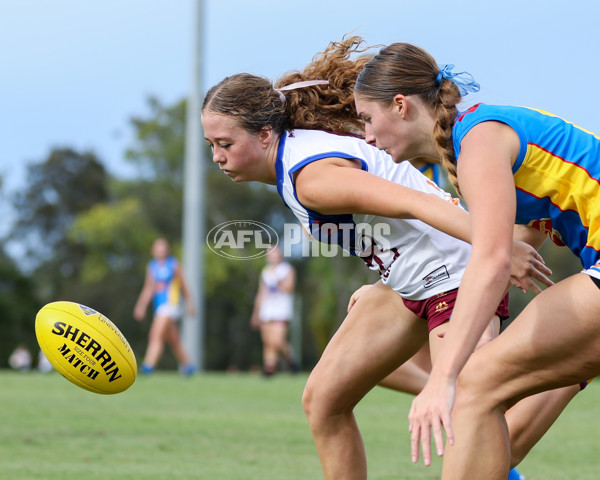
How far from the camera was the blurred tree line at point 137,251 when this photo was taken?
1876 inches

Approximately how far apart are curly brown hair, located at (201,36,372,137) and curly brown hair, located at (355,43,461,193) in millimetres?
625

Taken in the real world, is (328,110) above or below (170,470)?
above

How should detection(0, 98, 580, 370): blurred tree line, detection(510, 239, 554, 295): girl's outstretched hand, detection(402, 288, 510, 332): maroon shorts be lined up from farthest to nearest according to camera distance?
1. detection(0, 98, 580, 370): blurred tree line
2. detection(402, 288, 510, 332): maroon shorts
3. detection(510, 239, 554, 295): girl's outstretched hand

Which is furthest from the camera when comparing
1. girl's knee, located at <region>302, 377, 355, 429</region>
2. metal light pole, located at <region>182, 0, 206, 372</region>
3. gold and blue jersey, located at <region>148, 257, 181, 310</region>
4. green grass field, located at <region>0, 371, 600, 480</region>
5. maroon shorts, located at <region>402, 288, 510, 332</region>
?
metal light pole, located at <region>182, 0, 206, 372</region>

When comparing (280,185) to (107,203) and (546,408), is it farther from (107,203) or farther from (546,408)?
(107,203)

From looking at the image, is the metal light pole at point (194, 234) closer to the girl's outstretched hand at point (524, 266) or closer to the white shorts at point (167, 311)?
the white shorts at point (167, 311)

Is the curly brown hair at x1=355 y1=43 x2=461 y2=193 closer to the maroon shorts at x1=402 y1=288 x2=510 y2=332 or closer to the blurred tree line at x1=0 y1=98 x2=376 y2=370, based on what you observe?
the maroon shorts at x1=402 y1=288 x2=510 y2=332

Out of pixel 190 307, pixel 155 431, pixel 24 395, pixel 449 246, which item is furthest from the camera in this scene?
pixel 190 307

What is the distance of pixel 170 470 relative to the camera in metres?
5.21

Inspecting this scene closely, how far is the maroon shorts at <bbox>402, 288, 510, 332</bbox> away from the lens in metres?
3.58

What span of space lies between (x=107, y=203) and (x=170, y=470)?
58305mm

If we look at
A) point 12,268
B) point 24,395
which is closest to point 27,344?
point 12,268

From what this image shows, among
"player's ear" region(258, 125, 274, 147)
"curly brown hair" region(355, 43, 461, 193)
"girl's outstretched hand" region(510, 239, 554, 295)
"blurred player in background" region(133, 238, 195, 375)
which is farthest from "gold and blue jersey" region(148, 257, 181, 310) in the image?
"girl's outstretched hand" region(510, 239, 554, 295)

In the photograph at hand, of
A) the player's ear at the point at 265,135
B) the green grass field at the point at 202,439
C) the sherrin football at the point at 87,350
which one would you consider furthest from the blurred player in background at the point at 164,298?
the player's ear at the point at 265,135
